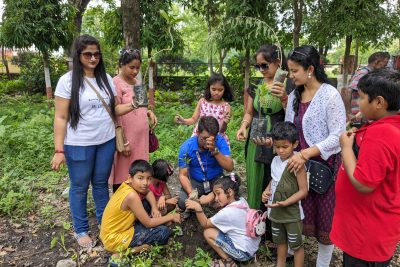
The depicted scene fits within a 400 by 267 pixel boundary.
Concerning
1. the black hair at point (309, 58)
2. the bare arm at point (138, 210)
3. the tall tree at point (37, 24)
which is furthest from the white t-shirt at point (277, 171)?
the tall tree at point (37, 24)

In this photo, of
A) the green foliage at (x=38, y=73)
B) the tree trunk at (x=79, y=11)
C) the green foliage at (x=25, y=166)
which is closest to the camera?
the green foliage at (x=25, y=166)

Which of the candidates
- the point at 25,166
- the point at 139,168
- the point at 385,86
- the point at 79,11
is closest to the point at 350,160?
the point at 385,86

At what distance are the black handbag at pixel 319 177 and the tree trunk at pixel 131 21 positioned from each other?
337cm

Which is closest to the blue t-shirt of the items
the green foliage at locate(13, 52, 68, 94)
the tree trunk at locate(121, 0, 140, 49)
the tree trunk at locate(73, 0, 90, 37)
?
the tree trunk at locate(121, 0, 140, 49)

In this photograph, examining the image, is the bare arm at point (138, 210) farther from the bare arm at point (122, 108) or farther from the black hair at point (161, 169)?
the bare arm at point (122, 108)

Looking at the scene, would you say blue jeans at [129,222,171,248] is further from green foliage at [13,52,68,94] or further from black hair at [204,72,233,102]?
green foliage at [13,52,68,94]

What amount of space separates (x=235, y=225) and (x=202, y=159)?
29.6 inches

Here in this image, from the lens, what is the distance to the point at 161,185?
3340 mm

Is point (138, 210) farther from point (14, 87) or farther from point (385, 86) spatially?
point (14, 87)

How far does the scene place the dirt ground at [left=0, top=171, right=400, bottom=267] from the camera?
9.70 feet

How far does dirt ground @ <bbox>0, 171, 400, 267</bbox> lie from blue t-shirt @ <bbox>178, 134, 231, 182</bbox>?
481mm

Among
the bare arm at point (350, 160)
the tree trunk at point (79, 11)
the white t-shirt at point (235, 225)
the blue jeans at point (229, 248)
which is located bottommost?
the blue jeans at point (229, 248)

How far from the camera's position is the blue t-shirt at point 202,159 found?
3.16m

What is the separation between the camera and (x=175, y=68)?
1675 centimetres
